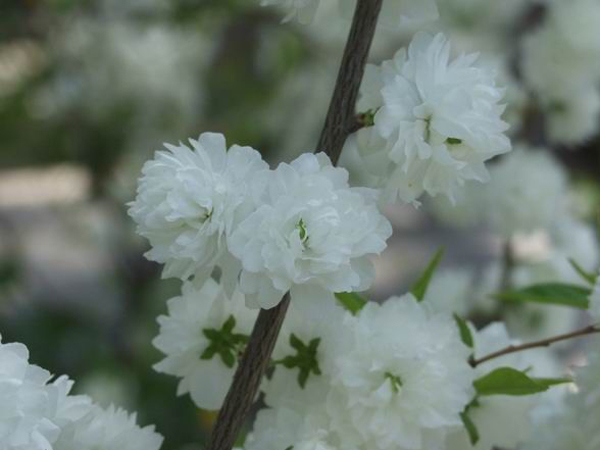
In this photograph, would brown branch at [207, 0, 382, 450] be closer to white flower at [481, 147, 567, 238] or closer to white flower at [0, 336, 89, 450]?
white flower at [0, 336, 89, 450]

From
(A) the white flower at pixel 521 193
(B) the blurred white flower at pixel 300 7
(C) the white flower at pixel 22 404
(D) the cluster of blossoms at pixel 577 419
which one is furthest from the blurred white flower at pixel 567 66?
(C) the white flower at pixel 22 404

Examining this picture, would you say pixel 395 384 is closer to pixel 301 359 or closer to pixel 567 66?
pixel 301 359

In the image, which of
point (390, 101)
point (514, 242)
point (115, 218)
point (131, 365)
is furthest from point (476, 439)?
point (115, 218)

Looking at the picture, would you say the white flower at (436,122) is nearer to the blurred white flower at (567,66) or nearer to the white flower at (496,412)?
the white flower at (496,412)

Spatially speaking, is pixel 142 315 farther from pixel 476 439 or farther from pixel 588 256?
pixel 476 439

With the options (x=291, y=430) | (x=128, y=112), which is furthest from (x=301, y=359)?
(x=128, y=112)
